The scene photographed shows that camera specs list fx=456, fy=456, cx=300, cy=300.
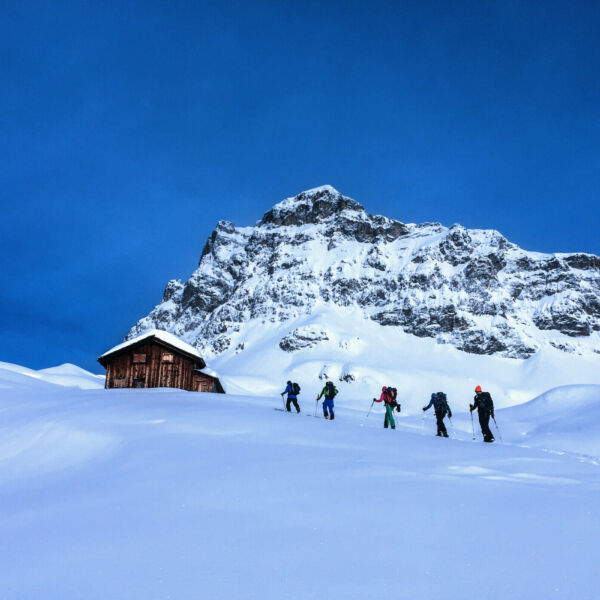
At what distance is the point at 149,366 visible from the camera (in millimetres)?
32750

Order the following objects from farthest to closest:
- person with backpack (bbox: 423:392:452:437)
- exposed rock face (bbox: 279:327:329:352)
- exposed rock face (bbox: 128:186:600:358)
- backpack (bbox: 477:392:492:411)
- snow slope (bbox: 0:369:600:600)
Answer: exposed rock face (bbox: 128:186:600:358) < exposed rock face (bbox: 279:327:329:352) < person with backpack (bbox: 423:392:452:437) < backpack (bbox: 477:392:492:411) < snow slope (bbox: 0:369:600:600)

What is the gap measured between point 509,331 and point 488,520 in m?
135

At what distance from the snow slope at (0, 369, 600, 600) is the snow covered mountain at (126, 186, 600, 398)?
323 ft

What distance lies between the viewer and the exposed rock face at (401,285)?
13000 centimetres

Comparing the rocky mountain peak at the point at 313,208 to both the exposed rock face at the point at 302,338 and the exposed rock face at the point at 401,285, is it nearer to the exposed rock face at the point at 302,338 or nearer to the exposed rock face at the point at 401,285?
the exposed rock face at the point at 401,285

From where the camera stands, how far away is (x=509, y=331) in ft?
415

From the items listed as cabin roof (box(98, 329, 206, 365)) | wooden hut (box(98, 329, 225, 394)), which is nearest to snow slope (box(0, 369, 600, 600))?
cabin roof (box(98, 329, 206, 365))

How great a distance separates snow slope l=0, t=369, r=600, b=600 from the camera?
3111mm

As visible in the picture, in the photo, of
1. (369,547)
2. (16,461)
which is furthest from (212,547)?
(16,461)

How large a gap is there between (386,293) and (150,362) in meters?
114

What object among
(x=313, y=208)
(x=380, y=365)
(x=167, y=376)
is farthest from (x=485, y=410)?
(x=313, y=208)

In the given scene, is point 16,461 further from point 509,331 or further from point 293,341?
point 509,331

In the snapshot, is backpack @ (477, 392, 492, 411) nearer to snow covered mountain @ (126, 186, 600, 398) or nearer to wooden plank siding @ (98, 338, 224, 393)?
wooden plank siding @ (98, 338, 224, 393)

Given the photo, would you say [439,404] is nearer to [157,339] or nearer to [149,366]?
[157,339]
